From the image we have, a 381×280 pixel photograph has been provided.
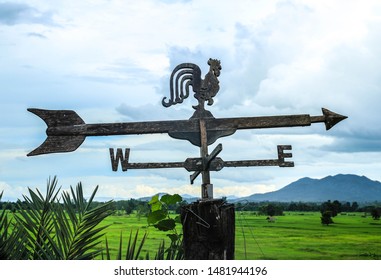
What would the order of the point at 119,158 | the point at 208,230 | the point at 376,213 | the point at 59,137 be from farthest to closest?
1. the point at 376,213
2. the point at 59,137
3. the point at 119,158
4. the point at 208,230

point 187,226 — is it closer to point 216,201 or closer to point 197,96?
point 216,201

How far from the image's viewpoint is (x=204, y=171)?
214cm

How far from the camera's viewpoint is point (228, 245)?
1980 mm

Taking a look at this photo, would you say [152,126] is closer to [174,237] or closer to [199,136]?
[199,136]

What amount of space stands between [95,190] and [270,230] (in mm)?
1734

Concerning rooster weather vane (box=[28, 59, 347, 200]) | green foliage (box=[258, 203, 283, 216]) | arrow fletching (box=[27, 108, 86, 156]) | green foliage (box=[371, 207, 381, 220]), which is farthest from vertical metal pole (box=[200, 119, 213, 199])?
green foliage (box=[371, 207, 381, 220])

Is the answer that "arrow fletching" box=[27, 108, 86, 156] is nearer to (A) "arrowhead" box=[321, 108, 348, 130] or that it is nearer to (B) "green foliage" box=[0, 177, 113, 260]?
(B) "green foliage" box=[0, 177, 113, 260]

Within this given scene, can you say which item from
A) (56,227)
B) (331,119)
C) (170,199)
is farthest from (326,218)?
(56,227)

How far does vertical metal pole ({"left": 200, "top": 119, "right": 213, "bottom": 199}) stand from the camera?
6.81ft

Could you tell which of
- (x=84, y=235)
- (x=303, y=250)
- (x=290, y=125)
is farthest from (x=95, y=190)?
(x=303, y=250)

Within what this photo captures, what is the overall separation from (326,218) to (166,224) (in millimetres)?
1537

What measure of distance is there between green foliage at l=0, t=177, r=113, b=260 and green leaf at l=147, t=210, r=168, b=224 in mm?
517
